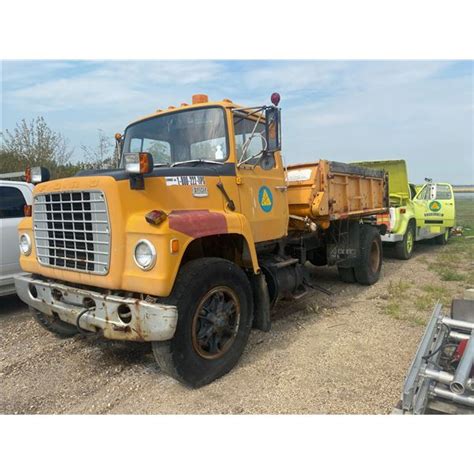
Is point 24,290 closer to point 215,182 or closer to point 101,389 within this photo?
point 101,389

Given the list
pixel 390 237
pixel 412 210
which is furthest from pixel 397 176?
pixel 390 237

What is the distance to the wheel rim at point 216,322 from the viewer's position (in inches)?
139

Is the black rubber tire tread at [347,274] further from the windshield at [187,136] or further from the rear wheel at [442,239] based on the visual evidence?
the rear wheel at [442,239]

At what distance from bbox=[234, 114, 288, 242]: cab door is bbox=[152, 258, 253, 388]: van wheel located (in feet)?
2.77

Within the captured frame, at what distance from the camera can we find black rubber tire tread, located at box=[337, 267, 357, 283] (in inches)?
286

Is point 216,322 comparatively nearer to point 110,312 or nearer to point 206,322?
point 206,322

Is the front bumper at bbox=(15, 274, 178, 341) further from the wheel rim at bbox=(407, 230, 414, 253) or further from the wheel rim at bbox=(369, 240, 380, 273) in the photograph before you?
the wheel rim at bbox=(407, 230, 414, 253)

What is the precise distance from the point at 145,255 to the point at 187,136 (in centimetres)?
168

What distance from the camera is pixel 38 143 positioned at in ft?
41.3

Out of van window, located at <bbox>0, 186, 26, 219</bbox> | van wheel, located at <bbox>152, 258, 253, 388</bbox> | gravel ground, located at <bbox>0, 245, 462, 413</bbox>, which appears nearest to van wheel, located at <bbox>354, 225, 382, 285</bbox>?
gravel ground, located at <bbox>0, 245, 462, 413</bbox>

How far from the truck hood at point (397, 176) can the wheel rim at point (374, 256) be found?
325 cm

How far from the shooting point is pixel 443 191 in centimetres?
1169

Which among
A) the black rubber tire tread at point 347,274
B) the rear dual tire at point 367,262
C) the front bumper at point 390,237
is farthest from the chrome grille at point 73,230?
the front bumper at point 390,237

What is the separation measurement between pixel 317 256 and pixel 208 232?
4.13m
